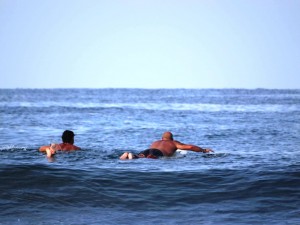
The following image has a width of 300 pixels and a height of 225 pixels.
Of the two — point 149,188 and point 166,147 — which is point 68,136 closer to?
point 166,147

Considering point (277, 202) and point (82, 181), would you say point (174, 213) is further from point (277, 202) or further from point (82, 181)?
point (82, 181)

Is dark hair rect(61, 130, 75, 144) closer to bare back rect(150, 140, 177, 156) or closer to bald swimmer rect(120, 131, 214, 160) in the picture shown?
bald swimmer rect(120, 131, 214, 160)

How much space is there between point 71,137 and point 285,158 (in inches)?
280

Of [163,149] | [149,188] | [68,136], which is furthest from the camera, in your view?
[68,136]

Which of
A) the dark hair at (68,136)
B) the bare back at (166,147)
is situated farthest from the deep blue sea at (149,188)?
the dark hair at (68,136)

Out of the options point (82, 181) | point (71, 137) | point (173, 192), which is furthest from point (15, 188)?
point (71, 137)

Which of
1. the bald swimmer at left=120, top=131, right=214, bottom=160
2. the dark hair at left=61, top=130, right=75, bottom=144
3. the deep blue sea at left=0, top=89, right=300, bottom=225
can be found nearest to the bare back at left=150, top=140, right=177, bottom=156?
the bald swimmer at left=120, top=131, right=214, bottom=160

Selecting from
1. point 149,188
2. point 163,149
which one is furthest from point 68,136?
point 149,188

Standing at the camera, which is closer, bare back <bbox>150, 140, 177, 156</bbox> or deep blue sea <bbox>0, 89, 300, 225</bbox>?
deep blue sea <bbox>0, 89, 300, 225</bbox>

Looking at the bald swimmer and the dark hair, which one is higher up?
the dark hair

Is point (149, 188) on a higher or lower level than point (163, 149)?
lower

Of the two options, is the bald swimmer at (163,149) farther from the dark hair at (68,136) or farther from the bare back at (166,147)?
the dark hair at (68,136)

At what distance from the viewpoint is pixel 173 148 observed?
55.5 ft

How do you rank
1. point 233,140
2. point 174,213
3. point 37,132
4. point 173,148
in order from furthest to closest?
point 37,132
point 233,140
point 173,148
point 174,213
